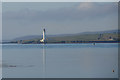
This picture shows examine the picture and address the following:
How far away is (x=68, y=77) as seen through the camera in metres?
13.4

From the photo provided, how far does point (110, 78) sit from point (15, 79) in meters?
4.59

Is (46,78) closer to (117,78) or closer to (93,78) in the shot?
(93,78)

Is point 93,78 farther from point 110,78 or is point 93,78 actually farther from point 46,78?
point 46,78

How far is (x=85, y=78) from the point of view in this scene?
43.0ft

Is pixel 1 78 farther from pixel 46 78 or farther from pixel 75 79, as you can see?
pixel 75 79

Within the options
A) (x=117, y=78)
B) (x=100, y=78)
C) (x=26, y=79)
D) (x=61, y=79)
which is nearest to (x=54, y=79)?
(x=61, y=79)

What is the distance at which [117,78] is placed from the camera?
504 inches

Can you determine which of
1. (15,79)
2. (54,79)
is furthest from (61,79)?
(15,79)

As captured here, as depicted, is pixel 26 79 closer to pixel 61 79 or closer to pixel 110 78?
pixel 61 79

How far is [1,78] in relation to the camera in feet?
44.3

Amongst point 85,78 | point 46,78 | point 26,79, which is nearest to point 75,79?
point 85,78

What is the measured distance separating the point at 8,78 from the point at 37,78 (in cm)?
149

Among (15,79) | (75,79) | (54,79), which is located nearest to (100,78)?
(75,79)

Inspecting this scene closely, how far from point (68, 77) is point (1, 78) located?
10.9 feet
